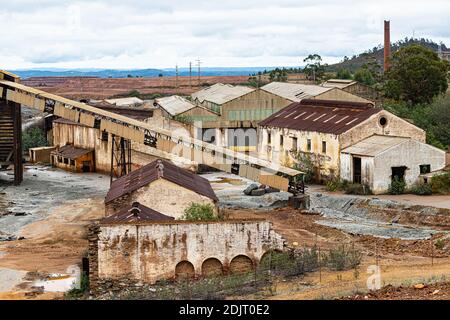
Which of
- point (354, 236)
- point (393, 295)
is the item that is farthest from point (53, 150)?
point (393, 295)

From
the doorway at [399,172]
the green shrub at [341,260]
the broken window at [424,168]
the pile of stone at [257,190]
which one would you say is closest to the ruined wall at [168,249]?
the green shrub at [341,260]

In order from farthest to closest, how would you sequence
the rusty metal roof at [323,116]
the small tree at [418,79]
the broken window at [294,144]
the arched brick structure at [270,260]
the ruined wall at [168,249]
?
the small tree at [418,79] < the broken window at [294,144] < the rusty metal roof at [323,116] < the arched brick structure at [270,260] < the ruined wall at [168,249]

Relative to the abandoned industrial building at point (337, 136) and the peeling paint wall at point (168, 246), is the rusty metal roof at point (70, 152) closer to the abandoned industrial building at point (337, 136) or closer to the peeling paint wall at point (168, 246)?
the abandoned industrial building at point (337, 136)

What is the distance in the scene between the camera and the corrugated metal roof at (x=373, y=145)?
4028 cm

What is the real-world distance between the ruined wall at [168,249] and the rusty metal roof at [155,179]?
5.96 m

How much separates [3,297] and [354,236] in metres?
12.4

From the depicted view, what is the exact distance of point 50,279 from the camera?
25.6 m

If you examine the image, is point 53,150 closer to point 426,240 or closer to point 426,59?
point 426,59

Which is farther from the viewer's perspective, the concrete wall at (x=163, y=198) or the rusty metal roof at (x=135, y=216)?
the concrete wall at (x=163, y=198)

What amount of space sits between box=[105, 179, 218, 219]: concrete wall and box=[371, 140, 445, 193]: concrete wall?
11.6 meters

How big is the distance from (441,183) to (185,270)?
18.0 meters

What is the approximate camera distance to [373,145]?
41375mm

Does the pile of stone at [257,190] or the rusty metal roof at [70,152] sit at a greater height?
the rusty metal roof at [70,152]

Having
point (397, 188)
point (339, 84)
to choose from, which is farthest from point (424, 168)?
point (339, 84)
